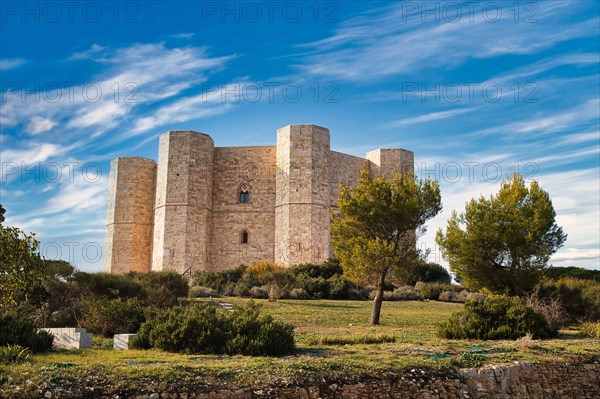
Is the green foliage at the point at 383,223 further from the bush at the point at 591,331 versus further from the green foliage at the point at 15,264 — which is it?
the green foliage at the point at 15,264

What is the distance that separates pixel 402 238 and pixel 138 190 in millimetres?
22409

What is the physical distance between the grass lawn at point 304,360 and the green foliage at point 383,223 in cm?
267

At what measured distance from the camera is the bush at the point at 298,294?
2302 cm

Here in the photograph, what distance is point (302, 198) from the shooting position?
32062 mm

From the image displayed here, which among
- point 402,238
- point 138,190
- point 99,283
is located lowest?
point 99,283

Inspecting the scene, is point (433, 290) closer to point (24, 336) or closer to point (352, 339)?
point (352, 339)

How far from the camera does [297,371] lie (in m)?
7.23

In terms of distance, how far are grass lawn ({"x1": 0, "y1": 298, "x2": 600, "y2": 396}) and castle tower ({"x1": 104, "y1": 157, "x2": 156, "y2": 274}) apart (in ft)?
76.1

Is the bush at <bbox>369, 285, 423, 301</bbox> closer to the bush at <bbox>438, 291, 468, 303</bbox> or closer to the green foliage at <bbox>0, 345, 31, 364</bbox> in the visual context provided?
the bush at <bbox>438, 291, 468, 303</bbox>

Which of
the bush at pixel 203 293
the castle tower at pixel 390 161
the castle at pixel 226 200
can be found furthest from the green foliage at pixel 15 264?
the castle tower at pixel 390 161

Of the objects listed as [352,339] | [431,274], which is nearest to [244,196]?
[431,274]

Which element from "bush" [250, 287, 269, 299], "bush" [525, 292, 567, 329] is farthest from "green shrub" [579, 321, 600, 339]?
"bush" [250, 287, 269, 299]

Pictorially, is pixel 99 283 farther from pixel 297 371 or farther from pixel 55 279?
pixel 297 371

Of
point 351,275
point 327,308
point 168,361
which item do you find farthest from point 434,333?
point 168,361
